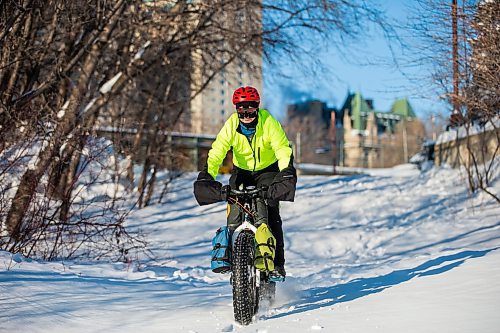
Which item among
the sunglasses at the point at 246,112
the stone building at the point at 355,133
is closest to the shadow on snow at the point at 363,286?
the sunglasses at the point at 246,112

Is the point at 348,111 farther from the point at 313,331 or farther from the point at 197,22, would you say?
the point at 313,331

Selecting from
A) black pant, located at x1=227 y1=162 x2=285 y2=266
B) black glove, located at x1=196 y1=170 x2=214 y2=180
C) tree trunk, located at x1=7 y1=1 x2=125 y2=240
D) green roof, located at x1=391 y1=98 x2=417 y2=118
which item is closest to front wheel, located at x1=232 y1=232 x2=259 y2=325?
black pant, located at x1=227 y1=162 x2=285 y2=266

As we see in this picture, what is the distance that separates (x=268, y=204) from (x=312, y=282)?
247 cm

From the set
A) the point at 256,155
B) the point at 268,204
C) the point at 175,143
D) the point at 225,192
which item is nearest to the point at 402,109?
the point at 175,143

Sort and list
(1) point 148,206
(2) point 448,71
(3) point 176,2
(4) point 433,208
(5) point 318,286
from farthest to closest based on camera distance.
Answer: (1) point 148,206 → (4) point 433,208 → (3) point 176,2 → (2) point 448,71 → (5) point 318,286

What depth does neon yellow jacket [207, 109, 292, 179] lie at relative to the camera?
5.51 metres

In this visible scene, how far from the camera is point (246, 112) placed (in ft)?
17.8

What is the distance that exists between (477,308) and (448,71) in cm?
559

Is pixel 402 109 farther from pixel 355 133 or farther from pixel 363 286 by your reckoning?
pixel 363 286

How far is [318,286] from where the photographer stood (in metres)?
7.24

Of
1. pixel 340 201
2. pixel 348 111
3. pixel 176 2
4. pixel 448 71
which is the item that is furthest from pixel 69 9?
pixel 348 111

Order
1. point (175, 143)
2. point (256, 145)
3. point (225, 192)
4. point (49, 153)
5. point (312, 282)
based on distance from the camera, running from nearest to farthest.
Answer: point (225, 192)
point (256, 145)
point (312, 282)
point (49, 153)
point (175, 143)

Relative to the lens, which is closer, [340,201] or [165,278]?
[165,278]

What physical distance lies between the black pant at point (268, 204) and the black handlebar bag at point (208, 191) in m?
0.32
